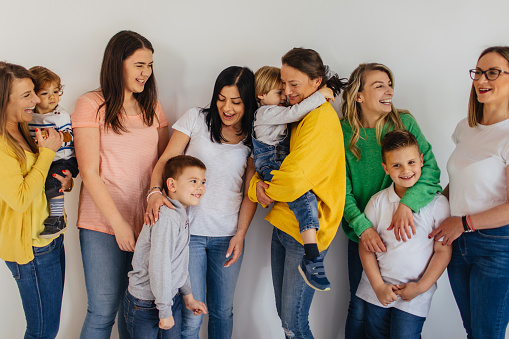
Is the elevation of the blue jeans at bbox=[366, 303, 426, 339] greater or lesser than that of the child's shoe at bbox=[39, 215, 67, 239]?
lesser

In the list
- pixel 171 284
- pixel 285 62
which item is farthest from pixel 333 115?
pixel 171 284

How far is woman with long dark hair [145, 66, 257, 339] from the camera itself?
2.07 metres

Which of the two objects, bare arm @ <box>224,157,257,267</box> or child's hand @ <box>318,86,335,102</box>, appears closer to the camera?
child's hand @ <box>318,86,335,102</box>

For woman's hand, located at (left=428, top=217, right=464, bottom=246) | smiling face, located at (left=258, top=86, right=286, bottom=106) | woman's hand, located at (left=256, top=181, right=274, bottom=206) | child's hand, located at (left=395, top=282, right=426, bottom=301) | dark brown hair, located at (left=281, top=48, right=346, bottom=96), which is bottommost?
child's hand, located at (left=395, top=282, right=426, bottom=301)

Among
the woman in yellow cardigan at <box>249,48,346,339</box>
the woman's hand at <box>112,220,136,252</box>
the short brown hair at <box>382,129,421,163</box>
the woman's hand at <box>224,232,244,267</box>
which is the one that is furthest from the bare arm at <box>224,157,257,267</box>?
the short brown hair at <box>382,129,421,163</box>

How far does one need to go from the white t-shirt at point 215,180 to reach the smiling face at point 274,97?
270 mm

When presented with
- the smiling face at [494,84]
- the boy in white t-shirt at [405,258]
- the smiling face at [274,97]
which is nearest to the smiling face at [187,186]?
the smiling face at [274,97]

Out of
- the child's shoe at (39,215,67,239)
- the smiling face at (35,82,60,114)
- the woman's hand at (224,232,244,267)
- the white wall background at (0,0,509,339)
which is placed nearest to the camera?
the child's shoe at (39,215,67,239)

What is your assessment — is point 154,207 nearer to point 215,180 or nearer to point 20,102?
point 215,180

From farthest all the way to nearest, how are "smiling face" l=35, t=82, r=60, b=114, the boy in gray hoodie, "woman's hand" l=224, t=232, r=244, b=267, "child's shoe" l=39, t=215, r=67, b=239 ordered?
"woman's hand" l=224, t=232, r=244, b=267 < "smiling face" l=35, t=82, r=60, b=114 < "child's shoe" l=39, t=215, r=67, b=239 < the boy in gray hoodie

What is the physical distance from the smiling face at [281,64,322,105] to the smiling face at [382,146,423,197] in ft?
1.58

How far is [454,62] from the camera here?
7.84 feet

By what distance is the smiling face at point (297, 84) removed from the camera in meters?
1.98

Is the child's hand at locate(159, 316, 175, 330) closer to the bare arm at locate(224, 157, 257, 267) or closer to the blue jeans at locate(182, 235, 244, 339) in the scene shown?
the blue jeans at locate(182, 235, 244, 339)
